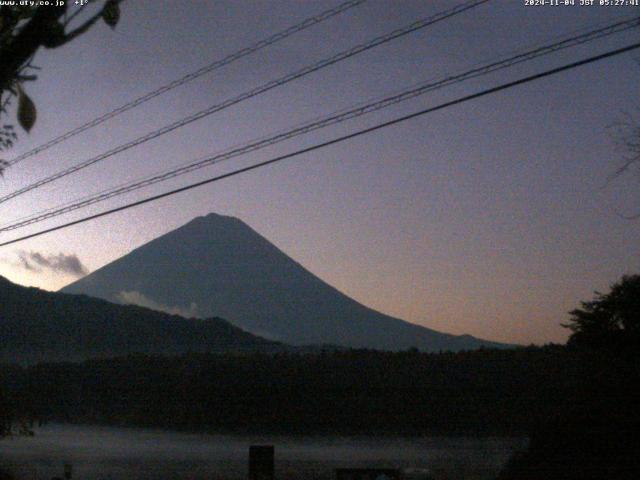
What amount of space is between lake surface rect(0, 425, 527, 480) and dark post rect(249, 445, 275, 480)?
2095 cm

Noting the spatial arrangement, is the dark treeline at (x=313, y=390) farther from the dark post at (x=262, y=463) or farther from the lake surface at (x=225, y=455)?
the dark post at (x=262, y=463)

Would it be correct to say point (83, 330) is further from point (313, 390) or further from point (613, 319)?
point (613, 319)

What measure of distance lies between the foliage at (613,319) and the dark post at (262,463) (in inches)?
617

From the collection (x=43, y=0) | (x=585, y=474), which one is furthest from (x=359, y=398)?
(x=43, y=0)

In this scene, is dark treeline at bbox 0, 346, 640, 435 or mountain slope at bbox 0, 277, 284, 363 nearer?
dark treeline at bbox 0, 346, 640, 435

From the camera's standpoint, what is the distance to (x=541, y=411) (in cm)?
7544

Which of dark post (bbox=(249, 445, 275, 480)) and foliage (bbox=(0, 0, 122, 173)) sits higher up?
foliage (bbox=(0, 0, 122, 173))

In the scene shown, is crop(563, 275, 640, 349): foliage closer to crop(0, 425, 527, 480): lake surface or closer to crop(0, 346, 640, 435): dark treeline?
crop(0, 425, 527, 480): lake surface

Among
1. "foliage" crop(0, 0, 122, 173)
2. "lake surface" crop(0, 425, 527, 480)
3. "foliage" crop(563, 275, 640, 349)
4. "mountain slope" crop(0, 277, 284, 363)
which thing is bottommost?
"lake surface" crop(0, 425, 527, 480)

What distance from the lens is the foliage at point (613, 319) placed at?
90.4ft

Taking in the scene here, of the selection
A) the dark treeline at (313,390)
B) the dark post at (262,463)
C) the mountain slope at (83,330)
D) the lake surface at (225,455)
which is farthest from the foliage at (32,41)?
the mountain slope at (83,330)

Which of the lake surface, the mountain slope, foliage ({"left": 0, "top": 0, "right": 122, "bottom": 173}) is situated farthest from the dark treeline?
foliage ({"left": 0, "top": 0, "right": 122, "bottom": 173})

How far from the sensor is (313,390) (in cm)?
9375

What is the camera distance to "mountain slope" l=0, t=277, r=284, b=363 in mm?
157750
